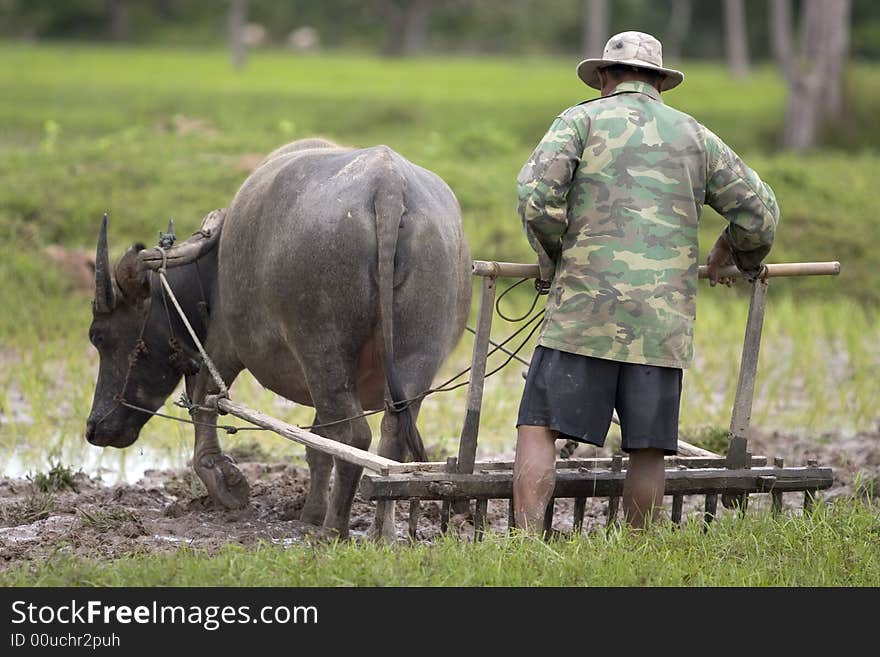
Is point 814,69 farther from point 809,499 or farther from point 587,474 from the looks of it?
point 587,474

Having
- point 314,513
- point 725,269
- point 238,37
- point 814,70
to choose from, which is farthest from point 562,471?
point 238,37

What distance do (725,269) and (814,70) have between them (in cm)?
1449

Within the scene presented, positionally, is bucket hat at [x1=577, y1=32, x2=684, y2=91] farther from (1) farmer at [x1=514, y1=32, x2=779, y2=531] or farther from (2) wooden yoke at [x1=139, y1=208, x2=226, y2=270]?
(2) wooden yoke at [x1=139, y1=208, x2=226, y2=270]

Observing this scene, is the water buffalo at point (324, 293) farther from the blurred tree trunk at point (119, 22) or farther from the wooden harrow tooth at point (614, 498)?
the blurred tree trunk at point (119, 22)

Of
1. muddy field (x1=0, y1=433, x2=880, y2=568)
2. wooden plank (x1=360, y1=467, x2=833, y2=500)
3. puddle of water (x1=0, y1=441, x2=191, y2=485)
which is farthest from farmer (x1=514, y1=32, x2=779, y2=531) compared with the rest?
puddle of water (x1=0, y1=441, x2=191, y2=485)

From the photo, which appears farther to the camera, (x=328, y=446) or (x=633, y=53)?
(x=328, y=446)

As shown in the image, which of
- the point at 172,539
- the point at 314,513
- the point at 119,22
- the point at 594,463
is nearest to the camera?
the point at 594,463

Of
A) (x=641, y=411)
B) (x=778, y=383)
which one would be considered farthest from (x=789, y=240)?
(x=641, y=411)

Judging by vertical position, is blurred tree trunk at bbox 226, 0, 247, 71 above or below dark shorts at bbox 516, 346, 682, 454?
above

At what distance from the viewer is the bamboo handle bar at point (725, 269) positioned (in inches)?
195

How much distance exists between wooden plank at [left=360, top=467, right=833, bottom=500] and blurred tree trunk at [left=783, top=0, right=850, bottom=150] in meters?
14.3

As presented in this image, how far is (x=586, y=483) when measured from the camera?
5.24 metres

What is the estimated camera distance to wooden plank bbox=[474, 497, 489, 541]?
16.6 ft

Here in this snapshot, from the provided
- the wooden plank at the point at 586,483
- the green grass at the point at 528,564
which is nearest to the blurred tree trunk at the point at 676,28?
the wooden plank at the point at 586,483
